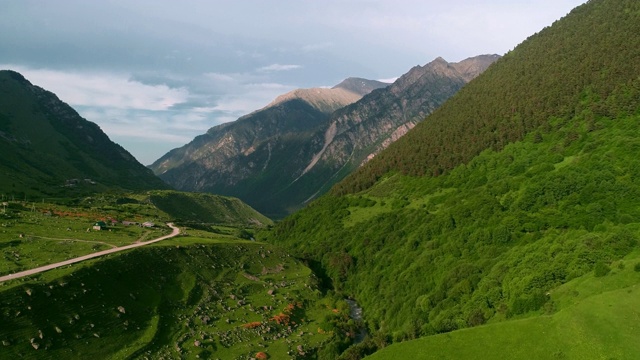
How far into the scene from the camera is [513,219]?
98.4 m

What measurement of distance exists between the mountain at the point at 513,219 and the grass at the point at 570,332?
0.21 m

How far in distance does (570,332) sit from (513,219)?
48.2 meters

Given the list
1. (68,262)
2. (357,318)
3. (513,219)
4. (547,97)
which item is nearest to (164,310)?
(68,262)

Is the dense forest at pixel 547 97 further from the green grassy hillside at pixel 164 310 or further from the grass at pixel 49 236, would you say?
the grass at pixel 49 236

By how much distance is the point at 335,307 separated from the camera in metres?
111

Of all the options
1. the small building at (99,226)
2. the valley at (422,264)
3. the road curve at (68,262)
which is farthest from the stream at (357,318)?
the small building at (99,226)

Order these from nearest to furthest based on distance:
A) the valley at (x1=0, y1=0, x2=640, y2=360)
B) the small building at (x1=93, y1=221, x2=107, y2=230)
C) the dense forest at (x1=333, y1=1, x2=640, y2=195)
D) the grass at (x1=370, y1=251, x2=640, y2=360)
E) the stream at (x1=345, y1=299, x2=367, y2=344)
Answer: the grass at (x1=370, y1=251, x2=640, y2=360) < the valley at (x1=0, y1=0, x2=640, y2=360) < the stream at (x1=345, y1=299, x2=367, y2=344) < the small building at (x1=93, y1=221, x2=107, y2=230) < the dense forest at (x1=333, y1=1, x2=640, y2=195)

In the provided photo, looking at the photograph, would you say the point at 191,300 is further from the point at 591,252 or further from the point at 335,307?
the point at 591,252

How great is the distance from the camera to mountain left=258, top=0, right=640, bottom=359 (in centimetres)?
6106

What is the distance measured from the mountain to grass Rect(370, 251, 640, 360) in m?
0.21

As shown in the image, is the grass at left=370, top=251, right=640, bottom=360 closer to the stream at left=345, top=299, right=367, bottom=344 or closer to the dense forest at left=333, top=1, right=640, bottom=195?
the stream at left=345, top=299, right=367, bottom=344

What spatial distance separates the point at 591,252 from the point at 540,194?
36076 millimetres

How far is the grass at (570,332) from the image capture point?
5075 centimetres

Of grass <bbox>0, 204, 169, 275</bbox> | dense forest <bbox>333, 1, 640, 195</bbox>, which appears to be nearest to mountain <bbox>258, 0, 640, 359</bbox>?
dense forest <bbox>333, 1, 640, 195</bbox>
